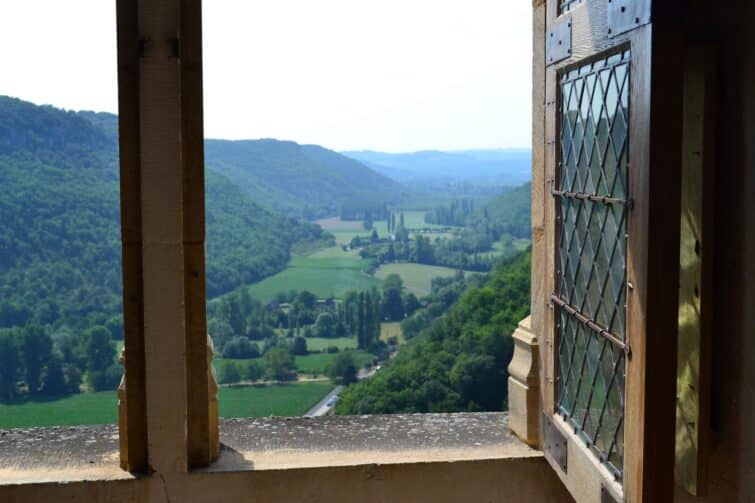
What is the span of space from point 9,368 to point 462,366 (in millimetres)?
3343

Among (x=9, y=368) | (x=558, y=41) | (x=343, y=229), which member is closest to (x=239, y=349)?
(x=9, y=368)

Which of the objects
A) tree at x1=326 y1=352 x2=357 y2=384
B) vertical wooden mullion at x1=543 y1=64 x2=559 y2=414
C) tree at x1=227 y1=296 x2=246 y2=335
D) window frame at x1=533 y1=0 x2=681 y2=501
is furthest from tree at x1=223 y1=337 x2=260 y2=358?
window frame at x1=533 y1=0 x2=681 y2=501

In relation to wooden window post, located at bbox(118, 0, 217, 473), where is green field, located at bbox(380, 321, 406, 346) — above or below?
below

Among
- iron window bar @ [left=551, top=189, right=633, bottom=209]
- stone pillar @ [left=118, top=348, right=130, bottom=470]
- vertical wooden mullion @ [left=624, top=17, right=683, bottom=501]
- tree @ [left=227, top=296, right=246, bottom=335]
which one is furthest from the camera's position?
tree @ [left=227, top=296, right=246, bottom=335]

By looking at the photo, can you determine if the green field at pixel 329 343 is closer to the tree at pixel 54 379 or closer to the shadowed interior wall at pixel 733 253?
the tree at pixel 54 379

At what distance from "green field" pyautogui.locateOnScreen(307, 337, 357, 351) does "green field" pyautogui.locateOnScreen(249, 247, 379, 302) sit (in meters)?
1.13

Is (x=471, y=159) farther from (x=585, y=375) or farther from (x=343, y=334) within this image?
(x=585, y=375)

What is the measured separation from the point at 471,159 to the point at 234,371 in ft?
116

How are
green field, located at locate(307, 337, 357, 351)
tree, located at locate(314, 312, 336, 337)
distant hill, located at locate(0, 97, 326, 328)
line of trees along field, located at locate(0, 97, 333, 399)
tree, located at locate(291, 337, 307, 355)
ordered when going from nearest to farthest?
line of trees along field, located at locate(0, 97, 333, 399), distant hill, located at locate(0, 97, 326, 328), tree, located at locate(291, 337, 307, 355), green field, located at locate(307, 337, 357, 351), tree, located at locate(314, 312, 336, 337)

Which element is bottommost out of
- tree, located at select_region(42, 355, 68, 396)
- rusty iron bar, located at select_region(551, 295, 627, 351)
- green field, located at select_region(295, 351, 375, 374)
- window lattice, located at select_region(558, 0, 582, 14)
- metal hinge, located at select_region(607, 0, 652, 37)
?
green field, located at select_region(295, 351, 375, 374)

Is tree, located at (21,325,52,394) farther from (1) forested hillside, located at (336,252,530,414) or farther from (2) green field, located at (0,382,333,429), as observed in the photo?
(1) forested hillside, located at (336,252,530,414)

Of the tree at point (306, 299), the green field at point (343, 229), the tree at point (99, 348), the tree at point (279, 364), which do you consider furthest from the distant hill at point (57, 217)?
the green field at point (343, 229)

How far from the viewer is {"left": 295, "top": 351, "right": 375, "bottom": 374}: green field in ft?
39.4

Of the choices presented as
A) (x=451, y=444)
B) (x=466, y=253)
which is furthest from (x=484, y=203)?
(x=451, y=444)
